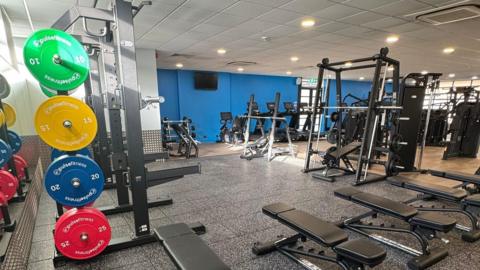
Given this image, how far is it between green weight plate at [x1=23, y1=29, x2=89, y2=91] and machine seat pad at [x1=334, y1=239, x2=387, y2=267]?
2.29 meters

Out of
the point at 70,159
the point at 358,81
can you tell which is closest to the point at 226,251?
the point at 70,159

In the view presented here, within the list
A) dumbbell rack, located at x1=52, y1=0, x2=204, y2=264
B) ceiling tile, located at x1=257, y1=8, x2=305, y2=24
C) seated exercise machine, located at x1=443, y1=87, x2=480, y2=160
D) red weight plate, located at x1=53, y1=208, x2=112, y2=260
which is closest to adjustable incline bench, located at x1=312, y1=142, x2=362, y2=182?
ceiling tile, located at x1=257, y1=8, x2=305, y2=24

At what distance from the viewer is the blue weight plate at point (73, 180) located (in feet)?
6.26

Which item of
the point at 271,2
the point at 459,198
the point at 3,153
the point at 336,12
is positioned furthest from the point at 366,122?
the point at 3,153

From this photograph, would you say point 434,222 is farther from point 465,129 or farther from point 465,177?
point 465,129

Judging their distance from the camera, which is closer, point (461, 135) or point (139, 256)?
point (139, 256)

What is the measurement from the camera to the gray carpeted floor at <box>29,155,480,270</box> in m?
2.12

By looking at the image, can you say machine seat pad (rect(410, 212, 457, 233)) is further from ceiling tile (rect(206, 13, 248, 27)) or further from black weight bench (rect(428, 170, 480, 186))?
ceiling tile (rect(206, 13, 248, 27))

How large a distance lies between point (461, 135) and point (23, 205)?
899 centimetres

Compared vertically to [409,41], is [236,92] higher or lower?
lower

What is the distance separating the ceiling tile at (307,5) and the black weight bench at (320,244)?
2486 mm

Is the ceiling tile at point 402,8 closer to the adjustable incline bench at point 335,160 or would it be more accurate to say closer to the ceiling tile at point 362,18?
the ceiling tile at point 362,18

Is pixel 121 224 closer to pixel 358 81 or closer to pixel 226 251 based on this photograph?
pixel 226 251

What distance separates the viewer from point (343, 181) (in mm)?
4457
